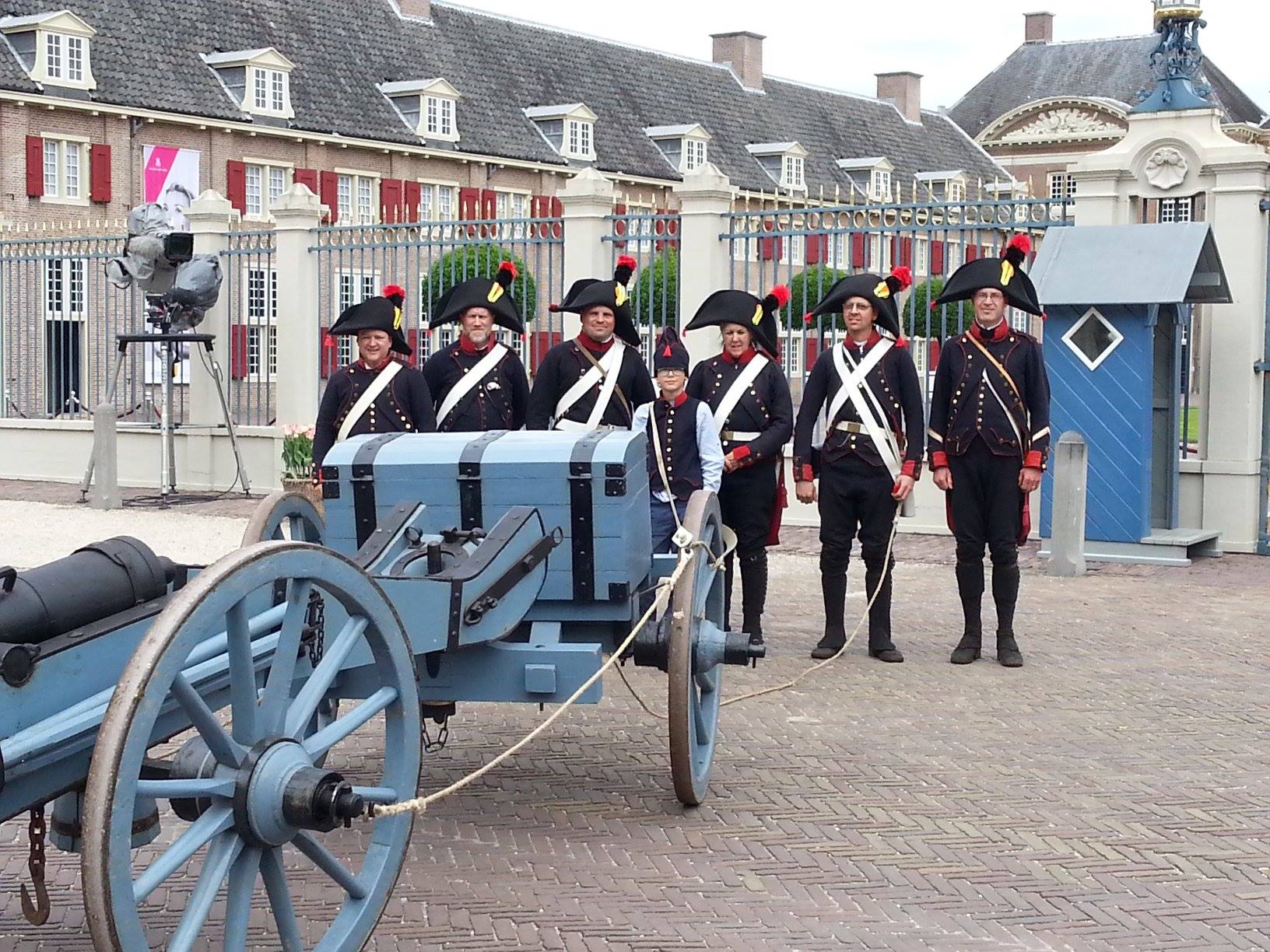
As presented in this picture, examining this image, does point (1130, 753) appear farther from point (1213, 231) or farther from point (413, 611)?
point (1213, 231)

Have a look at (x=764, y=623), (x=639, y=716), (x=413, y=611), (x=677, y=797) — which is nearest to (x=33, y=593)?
(x=413, y=611)

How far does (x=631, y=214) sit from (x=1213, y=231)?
4.78 meters

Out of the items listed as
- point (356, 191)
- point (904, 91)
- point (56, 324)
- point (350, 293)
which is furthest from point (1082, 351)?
point (904, 91)

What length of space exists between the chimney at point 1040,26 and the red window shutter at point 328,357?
188 feet

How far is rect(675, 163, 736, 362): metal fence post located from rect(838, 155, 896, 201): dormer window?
127ft

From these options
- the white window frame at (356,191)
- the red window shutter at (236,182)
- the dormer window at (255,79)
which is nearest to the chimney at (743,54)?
the white window frame at (356,191)

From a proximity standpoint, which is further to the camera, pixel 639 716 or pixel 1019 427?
pixel 1019 427

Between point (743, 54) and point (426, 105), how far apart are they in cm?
1557

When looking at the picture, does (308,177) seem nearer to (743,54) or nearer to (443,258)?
(743,54)

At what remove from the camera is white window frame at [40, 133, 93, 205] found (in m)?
32.6

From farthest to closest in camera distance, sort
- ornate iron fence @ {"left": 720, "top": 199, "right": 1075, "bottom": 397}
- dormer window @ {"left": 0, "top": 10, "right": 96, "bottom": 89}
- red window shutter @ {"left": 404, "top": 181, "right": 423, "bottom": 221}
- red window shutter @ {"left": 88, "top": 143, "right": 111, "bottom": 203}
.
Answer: red window shutter @ {"left": 404, "top": 181, "right": 423, "bottom": 221} → red window shutter @ {"left": 88, "top": 143, "right": 111, "bottom": 203} → dormer window @ {"left": 0, "top": 10, "right": 96, "bottom": 89} → ornate iron fence @ {"left": 720, "top": 199, "right": 1075, "bottom": 397}

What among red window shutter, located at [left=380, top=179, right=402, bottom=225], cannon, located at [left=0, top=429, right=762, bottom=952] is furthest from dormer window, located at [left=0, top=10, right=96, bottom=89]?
cannon, located at [left=0, top=429, right=762, bottom=952]

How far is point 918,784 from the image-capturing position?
5.83m

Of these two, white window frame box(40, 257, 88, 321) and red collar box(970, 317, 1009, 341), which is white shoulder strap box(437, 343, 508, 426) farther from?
white window frame box(40, 257, 88, 321)
